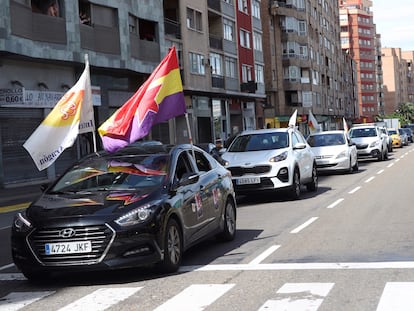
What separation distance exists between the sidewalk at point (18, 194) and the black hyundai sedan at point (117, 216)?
11950mm

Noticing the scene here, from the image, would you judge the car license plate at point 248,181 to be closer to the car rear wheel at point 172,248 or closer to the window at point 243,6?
the car rear wheel at point 172,248

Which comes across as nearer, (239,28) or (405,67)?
(239,28)

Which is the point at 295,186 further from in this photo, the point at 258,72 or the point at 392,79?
the point at 392,79

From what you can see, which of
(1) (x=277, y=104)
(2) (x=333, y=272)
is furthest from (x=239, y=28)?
(2) (x=333, y=272)

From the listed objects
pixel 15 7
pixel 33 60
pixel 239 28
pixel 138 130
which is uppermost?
pixel 239 28

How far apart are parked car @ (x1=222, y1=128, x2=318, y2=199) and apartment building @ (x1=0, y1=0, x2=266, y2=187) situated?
11.2 meters

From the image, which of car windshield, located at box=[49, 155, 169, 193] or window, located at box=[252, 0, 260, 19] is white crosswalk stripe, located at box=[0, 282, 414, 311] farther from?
window, located at box=[252, 0, 260, 19]

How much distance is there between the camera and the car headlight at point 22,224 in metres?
6.88

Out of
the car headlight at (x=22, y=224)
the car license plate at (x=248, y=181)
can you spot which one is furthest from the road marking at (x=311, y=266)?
the car license plate at (x=248, y=181)

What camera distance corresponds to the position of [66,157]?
94.2ft

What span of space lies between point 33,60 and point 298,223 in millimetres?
17860

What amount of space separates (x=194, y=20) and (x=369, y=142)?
56.7 feet

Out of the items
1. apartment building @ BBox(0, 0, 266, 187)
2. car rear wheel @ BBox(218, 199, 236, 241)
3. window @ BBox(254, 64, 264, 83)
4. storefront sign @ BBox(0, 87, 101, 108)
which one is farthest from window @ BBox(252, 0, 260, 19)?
car rear wheel @ BBox(218, 199, 236, 241)

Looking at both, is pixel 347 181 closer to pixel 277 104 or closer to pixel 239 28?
pixel 239 28
